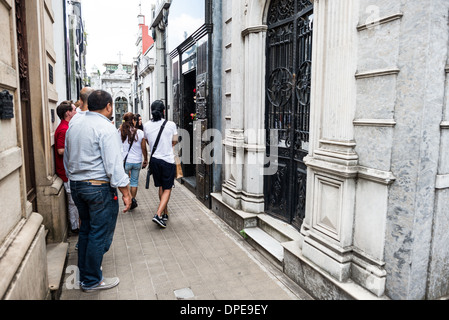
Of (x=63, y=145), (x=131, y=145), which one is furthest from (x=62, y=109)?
(x=131, y=145)

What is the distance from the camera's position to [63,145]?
4.55 metres

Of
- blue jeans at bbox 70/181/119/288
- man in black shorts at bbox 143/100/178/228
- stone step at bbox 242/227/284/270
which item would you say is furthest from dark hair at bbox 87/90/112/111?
stone step at bbox 242/227/284/270

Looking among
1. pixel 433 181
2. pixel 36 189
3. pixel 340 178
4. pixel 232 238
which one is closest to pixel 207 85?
pixel 232 238

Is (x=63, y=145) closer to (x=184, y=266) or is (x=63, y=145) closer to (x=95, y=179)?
(x=95, y=179)

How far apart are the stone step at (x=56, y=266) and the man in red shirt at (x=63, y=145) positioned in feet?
2.27

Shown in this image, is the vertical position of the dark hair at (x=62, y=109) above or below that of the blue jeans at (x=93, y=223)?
above

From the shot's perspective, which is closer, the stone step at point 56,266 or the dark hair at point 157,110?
the stone step at point 56,266

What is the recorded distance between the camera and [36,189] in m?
4.21

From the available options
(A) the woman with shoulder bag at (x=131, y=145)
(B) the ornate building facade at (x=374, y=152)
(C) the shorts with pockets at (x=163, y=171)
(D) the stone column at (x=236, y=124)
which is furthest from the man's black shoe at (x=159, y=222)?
(B) the ornate building facade at (x=374, y=152)

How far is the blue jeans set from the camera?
3.24 meters

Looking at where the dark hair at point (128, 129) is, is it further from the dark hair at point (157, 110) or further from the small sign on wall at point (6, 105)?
the small sign on wall at point (6, 105)

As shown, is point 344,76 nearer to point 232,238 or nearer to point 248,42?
point 248,42

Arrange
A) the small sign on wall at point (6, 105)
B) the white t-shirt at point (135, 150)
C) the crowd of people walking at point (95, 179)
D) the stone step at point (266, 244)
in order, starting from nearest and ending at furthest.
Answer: the small sign on wall at point (6, 105) < the crowd of people walking at point (95, 179) < the stone step at point (266, 244) < the white t-shirt at point (135, 150)

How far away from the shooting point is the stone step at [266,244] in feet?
13.6
